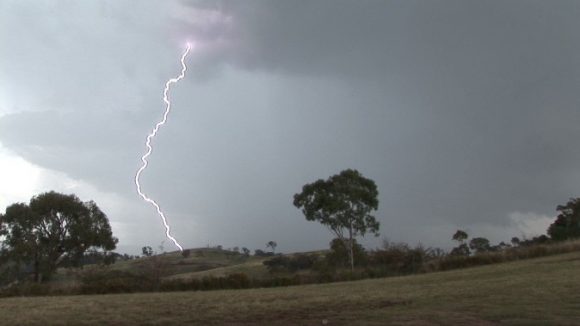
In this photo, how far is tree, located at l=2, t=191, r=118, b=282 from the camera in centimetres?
5597

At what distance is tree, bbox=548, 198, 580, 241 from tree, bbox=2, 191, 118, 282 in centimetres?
5357

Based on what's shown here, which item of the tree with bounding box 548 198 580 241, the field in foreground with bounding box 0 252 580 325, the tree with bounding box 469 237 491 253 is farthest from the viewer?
the tree with bounding box 469 237 491 253

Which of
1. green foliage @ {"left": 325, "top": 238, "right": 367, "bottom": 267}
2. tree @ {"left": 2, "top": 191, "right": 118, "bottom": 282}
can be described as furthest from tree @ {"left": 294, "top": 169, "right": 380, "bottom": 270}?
tree @ {"left": 2, "top": 191, "right": 118, "bottom": 282}

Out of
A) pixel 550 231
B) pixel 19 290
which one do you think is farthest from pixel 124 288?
pixel 550 231

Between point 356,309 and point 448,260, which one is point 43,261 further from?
point 356,309

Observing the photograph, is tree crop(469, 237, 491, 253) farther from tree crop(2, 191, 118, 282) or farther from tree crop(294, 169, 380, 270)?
tree crop(2, 191, 118, 282)

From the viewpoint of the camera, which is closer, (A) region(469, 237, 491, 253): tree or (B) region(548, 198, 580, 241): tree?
(B) region(548, 198, 580, 241): tree

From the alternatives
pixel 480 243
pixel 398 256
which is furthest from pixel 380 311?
pixel 480 243

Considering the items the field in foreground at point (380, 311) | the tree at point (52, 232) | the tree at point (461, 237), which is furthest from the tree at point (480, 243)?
the field in foreground at point (380, 311)

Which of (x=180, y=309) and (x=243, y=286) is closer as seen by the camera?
(x=180, y=309)

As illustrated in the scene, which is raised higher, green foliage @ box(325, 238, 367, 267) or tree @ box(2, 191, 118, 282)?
tree @ box(2, 191, 118, 282)

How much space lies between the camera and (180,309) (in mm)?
18109

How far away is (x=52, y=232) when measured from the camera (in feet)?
189

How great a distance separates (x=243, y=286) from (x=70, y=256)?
98.4 feet
